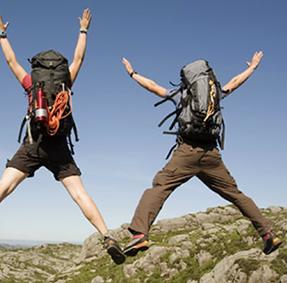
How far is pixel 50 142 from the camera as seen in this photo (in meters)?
9.08

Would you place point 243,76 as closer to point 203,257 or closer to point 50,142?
point 50,142

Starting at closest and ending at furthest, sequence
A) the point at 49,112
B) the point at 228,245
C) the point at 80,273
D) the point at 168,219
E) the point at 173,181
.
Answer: the point at 49,112 < the point at 173,181 < the point at 228,245 < the point at 80,273 < the point at 168,219

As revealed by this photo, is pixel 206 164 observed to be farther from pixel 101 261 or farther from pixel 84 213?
pixel 101 261

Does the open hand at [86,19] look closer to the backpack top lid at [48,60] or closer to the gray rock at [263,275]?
the backpack top lid at [48,60]

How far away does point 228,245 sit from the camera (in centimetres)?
3669

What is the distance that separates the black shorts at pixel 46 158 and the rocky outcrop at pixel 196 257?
17.1m

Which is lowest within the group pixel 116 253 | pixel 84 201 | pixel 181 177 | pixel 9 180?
pixel 116 253

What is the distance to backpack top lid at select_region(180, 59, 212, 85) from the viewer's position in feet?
31.3

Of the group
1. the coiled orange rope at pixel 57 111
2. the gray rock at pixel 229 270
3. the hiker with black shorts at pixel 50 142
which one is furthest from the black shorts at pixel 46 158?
the gray rock at pixel 229 270

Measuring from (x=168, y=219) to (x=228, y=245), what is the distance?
1949 cm

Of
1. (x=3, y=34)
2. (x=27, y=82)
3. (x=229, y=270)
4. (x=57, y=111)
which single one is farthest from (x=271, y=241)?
(x=229, y=270)

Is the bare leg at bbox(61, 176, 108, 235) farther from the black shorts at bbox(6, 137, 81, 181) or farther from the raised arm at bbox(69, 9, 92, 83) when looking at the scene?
the raised arm at bbox(69, 9, 92, 83)

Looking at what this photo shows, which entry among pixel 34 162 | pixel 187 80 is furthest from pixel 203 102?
pixel 34 162

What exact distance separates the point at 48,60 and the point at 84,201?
9.91 ft
